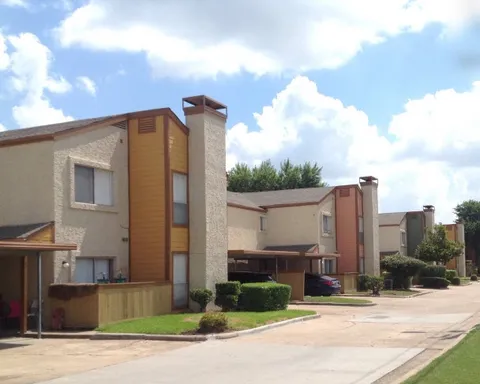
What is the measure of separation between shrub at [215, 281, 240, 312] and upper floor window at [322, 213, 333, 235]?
19.3 meters

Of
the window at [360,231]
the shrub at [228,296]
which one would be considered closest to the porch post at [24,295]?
the shrub at [228,296]

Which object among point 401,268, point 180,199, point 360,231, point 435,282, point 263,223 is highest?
point 180,199

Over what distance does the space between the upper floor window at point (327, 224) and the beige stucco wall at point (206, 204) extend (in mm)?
17860

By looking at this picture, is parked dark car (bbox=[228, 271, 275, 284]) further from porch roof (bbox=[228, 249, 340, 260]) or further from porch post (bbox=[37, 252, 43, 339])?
porch post (bbox=[37, 252, 43, 339])

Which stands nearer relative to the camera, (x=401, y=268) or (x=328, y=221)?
(x=401, y=268)

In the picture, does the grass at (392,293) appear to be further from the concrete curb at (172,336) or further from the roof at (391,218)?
the concrete curb at (172,336)

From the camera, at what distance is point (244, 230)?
38188 millimetres

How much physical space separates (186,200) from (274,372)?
43.2 ft

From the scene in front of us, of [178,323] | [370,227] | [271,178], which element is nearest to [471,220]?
[271,178]

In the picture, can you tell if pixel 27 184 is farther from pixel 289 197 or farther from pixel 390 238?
pixel 390 238

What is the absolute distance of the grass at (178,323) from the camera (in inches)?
709

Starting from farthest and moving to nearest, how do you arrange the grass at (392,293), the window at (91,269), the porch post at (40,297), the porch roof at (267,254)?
the grass at (392,293) → the porch roof at (267,254) → the window at (91,269) → the porch post at (40,297)

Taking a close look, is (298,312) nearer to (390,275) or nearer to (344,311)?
(344,311)

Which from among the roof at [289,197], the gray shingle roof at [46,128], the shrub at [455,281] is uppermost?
the gray shingle roof at [46,128]
